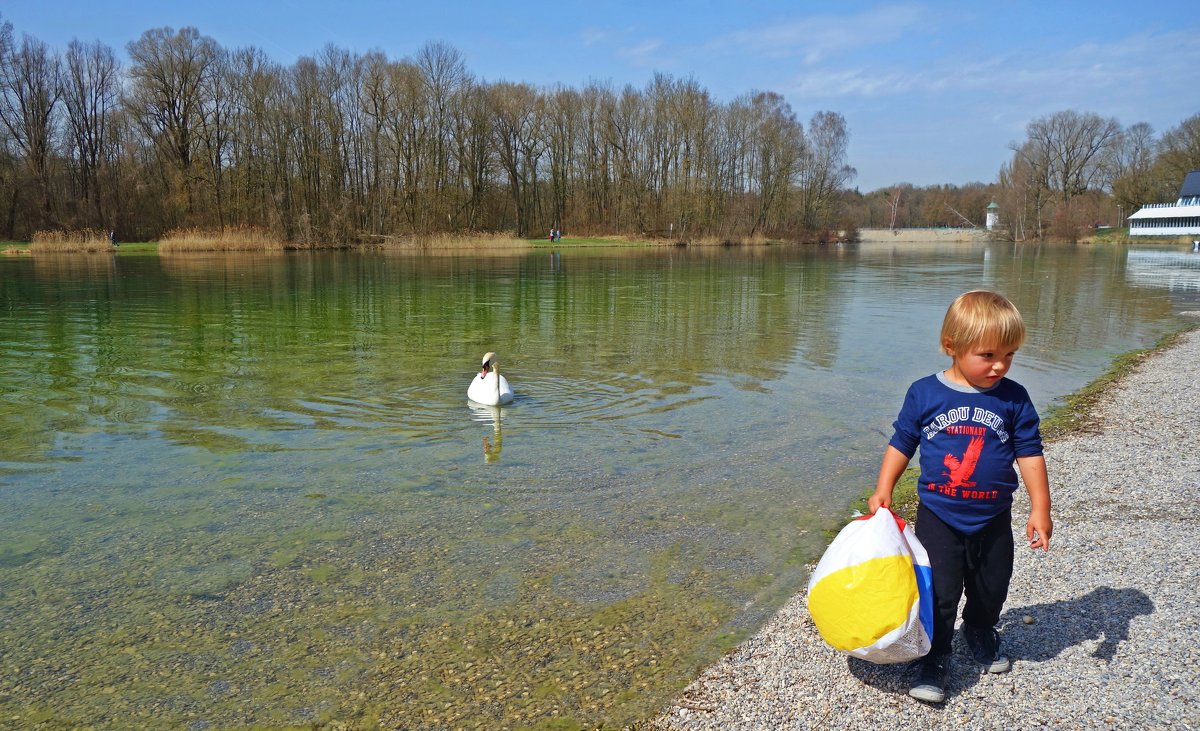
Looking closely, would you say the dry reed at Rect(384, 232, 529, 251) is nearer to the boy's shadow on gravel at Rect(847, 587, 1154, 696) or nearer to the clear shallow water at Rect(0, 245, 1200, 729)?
the clear shallow water at Rect(0, 245, 1200, 729)

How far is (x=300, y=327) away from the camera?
15883 mm

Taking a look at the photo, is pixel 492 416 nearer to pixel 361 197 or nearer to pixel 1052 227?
pixel 361 197

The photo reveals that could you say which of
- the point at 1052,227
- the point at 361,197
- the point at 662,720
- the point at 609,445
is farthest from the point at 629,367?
the point at 1052,227

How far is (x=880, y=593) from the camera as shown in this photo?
3209 millimetres

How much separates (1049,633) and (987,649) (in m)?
0.49

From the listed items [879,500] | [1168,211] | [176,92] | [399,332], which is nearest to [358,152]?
[176,92]

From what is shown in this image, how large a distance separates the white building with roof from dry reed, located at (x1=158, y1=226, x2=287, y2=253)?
270 ft

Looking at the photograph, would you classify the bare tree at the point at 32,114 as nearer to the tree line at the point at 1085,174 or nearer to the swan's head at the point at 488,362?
the swan's head at the point at 488,362

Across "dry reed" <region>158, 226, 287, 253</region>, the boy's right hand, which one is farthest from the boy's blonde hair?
"dry reed" <region>158, 226, 287, 253</region>

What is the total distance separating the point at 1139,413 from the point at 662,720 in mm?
7781

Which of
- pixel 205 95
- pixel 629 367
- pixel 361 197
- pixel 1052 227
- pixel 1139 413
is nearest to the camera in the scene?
pixel 1139 413

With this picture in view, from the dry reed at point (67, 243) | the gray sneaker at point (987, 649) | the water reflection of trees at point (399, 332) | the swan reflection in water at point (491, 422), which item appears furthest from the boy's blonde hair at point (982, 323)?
the dry reed at point (67, 243)

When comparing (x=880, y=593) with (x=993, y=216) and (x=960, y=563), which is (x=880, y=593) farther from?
(x=993, y=216)

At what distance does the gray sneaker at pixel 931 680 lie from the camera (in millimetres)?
3300
